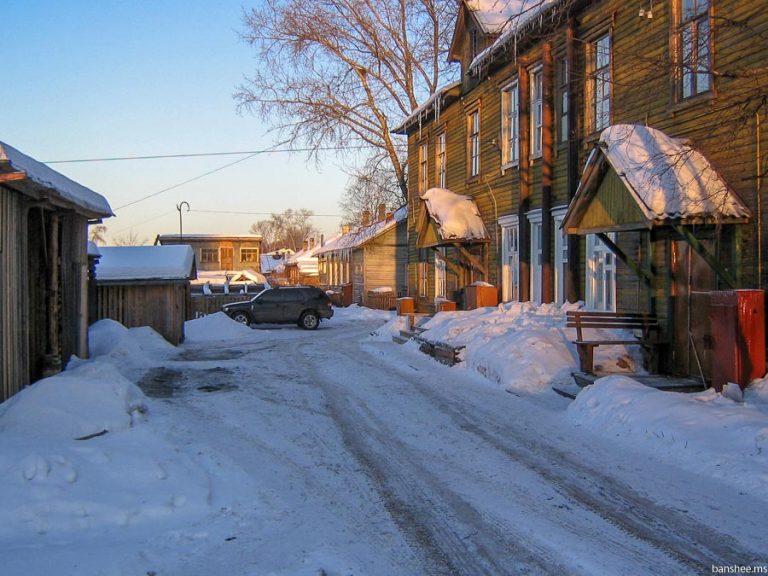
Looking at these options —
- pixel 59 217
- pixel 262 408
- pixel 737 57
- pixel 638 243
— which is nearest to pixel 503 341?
pixel 638 243

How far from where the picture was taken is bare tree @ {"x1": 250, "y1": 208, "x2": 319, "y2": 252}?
457 feet

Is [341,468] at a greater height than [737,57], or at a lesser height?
lesser

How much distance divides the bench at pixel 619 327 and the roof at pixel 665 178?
1861 millimetres

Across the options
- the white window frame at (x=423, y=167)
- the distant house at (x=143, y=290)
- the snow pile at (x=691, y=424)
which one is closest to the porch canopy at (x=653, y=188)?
the snow pile at (x=691, y=424)

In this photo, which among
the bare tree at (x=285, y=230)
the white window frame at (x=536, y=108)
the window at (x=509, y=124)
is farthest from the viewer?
the bare tree at (x=285, y=230)

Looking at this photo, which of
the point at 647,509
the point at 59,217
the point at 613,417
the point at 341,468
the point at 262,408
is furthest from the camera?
the point at 59,217

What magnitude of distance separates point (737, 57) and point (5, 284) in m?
10.4

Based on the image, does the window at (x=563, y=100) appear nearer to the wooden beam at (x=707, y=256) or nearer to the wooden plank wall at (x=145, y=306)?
the wooden beam at (x=707, y=256)

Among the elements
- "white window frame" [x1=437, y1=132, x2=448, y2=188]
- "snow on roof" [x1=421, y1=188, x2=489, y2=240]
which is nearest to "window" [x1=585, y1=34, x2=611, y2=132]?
"snow on roof" [x1=421, y1=188, x2=489, y2=240]

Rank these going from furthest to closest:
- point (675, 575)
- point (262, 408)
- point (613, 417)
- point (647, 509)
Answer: point (262, 408) → point (613, 417) → point (647, 509) → point (675, 575)

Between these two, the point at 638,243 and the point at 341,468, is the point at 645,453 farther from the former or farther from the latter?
the point at 638,243

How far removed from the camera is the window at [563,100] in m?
15.0

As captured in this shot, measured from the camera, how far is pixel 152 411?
29.1 ft

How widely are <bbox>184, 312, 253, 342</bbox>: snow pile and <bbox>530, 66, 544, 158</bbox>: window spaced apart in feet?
38.8
